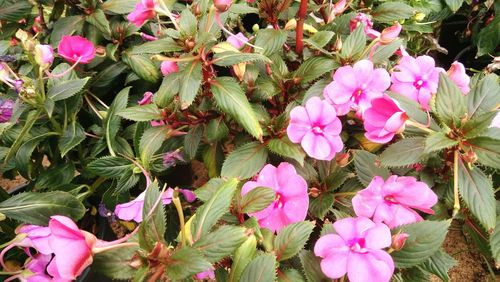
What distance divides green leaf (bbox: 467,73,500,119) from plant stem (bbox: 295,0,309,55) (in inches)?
14.7

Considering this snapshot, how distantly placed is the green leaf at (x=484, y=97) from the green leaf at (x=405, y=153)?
0.12m

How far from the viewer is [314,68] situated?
95cm

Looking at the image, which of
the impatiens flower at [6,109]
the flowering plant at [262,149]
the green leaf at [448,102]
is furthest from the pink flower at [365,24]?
the impatiens flower at [6,109]

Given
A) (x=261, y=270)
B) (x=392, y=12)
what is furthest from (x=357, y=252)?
(x=392, y=12)

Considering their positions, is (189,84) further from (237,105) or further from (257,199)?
(257,199)

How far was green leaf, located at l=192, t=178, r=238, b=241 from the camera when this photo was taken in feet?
2.21

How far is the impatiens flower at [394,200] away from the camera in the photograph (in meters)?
0.73

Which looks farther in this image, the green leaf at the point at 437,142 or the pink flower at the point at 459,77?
the pink flower at the point at 459,77

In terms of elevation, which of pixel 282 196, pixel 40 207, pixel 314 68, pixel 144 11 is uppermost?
pixel 144 11

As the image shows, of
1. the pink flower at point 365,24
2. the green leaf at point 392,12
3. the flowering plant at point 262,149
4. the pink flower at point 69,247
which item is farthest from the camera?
the green leaf at point 392,12

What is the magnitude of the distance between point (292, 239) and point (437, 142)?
277 mm

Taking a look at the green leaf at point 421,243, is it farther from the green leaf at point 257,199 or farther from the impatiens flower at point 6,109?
the impatiens flower at point 6,109

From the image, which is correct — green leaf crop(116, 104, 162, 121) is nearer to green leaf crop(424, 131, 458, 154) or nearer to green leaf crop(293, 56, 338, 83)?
green leaf crop(293, 56, 338, 83)

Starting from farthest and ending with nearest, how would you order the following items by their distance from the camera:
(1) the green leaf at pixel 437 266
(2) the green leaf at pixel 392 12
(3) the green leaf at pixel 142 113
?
(2) the green leaf at pixel 392 12, (3) the green leaf at pixel 142 113, (1) the green leaf at pixel 437 266
